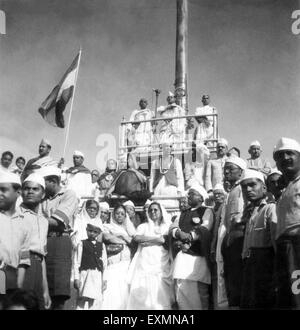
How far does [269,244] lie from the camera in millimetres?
3881

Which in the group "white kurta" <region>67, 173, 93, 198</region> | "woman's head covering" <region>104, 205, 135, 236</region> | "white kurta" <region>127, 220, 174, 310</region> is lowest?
"white kurta" <region>127, 220, 174, 310</region>

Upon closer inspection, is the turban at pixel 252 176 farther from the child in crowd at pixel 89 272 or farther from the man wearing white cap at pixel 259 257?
the child in crowd at pixel 89 272

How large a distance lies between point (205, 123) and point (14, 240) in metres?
7.08

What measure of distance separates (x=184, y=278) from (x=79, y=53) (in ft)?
13.1

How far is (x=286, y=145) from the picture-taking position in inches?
156

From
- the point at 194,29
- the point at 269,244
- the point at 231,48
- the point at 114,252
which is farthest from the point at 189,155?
the point at 269,244

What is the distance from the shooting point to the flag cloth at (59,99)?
766cm

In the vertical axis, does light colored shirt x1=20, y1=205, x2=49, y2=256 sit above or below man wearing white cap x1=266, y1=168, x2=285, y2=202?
below

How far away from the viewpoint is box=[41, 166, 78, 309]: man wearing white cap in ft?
14.0

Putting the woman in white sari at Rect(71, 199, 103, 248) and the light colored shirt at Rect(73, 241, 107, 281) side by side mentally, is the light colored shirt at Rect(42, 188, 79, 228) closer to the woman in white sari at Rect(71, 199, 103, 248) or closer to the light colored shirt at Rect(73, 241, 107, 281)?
the light colored shirt at Rect(73, 241, 107, 281)

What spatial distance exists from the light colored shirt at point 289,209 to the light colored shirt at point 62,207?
6.22 ft

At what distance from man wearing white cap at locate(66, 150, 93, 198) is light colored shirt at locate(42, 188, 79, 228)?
3275 millimetres

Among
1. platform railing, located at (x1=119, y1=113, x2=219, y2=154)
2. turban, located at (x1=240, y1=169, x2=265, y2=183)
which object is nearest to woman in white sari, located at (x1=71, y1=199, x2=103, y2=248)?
turban, located at (x1=240, y1=169, x2=265, y2=183)

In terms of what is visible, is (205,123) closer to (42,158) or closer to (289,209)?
(42,158)
